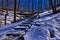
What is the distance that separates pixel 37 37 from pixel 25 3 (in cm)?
597

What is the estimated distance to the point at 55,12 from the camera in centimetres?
582

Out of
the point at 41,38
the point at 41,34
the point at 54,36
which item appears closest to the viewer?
the point at 41,38

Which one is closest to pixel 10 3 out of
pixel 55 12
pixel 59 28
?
pixel 55 12

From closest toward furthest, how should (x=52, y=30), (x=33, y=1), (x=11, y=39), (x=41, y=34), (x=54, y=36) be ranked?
1. (x=11, y=39)
2. (x=41, y=34)
3. (x=54, y=36)
4. (x=52, y=30)
5. (x=33, y=1)

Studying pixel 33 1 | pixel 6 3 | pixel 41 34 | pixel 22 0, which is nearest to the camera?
pixel 41 34

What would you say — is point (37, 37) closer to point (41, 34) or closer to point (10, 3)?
point (41, 34)

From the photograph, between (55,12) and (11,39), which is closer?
(11,39)

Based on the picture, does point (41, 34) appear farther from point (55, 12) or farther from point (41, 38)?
point (55, 12)

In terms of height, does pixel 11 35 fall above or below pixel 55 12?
below

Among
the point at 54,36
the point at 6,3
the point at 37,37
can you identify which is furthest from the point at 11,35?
the point at 6,3

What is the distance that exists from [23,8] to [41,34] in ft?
19.4

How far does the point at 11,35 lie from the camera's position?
2.49 meters

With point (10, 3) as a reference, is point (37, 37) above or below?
below

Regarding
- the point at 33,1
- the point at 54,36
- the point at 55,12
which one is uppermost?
the point at 33,1
